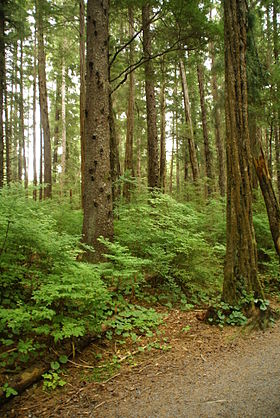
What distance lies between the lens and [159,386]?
127 inches

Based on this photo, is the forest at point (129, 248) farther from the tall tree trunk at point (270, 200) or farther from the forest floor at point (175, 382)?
the forest floor at point (175, 382)

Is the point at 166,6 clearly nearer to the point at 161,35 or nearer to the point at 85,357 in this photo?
the point at 161,35

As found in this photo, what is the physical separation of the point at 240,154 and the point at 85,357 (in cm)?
425

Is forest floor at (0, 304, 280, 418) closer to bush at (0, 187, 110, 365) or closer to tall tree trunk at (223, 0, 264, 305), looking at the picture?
bush at (0, 187, 110, 365)

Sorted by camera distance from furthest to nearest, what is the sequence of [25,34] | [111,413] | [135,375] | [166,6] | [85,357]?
1. [25,34]
2. [166,6]
3. [85,357]
4. [135,375]
5. [111,413]

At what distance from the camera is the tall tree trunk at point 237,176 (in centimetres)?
498

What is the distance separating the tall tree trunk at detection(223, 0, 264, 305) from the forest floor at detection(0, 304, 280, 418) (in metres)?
0.88

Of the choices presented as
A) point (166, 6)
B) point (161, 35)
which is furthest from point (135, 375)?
point (161, 35)

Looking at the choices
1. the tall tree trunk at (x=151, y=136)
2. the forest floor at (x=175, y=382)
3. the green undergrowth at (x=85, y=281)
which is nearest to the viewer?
the forest floor at (x=175, y=382)

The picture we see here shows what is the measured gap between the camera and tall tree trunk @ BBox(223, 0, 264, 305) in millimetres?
4984

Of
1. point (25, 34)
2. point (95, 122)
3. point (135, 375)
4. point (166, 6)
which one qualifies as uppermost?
point (25, 34)

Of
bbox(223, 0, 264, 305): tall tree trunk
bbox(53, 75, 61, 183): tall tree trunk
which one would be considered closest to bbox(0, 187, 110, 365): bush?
bbox(223, 0, 264, 305): tall tree trunk

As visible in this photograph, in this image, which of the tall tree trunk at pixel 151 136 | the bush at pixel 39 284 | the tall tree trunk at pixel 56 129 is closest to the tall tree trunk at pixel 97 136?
the bush at pixel 39 284

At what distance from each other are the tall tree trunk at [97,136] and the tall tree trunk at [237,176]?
2.57 m
